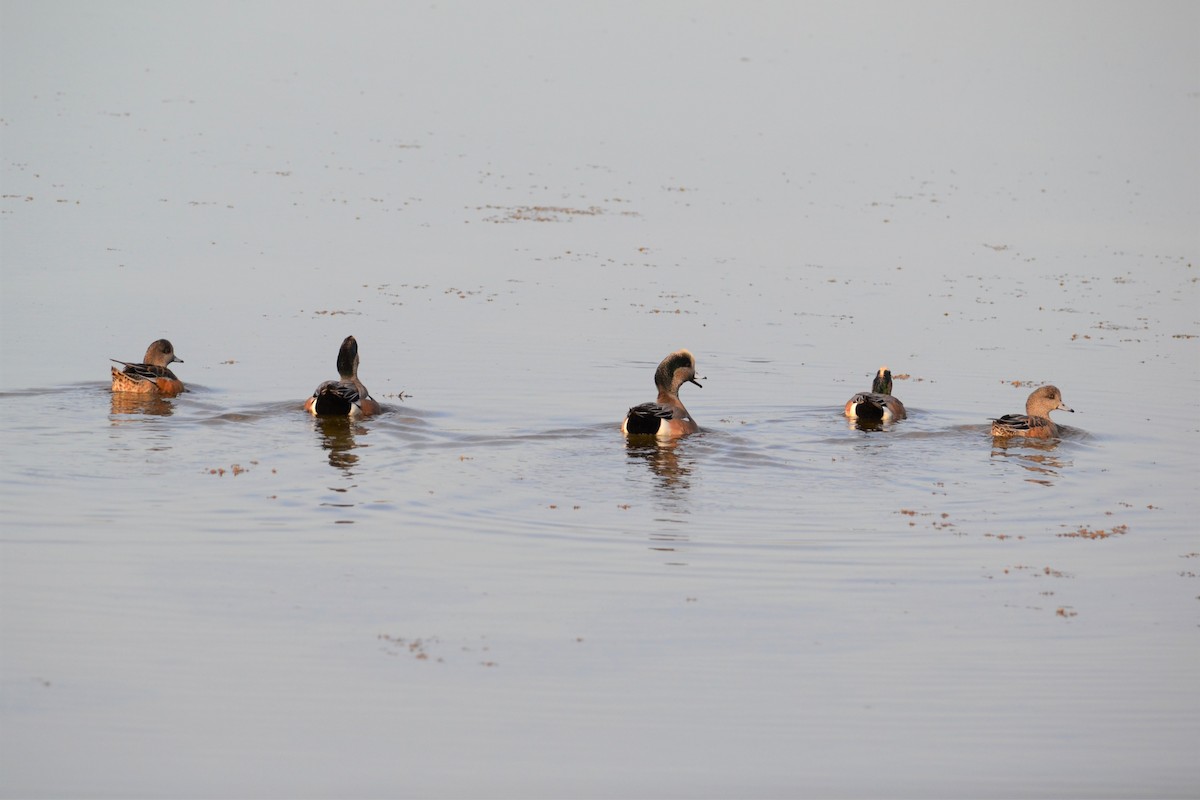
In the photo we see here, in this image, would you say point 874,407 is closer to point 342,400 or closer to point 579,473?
point 579,473

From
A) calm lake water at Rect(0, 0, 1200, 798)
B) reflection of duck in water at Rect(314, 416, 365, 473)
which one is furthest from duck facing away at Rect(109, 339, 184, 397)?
reflection of duck in water at Rect(314, 416, 365, 473)

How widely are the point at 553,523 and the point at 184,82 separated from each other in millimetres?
44283

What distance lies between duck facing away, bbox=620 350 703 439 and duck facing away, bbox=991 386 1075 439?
3.61m

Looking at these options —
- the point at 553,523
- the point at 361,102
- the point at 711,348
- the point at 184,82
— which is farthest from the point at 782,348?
the point at 184,82

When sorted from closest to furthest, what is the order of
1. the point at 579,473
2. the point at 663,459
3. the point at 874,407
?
1. the point at 579,473
2. the point at 663,459
3. the point at 874,407

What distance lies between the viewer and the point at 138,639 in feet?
35.0

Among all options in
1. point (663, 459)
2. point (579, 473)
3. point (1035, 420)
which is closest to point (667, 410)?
point (663, 459)

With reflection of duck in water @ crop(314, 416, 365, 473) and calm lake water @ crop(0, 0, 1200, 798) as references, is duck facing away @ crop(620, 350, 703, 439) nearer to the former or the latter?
calm lake water @ crop(0, 0, 1200, 798)

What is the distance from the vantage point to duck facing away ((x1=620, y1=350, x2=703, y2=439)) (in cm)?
1864

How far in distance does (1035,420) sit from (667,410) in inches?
173

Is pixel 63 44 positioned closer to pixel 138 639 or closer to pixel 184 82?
pixel 184 82

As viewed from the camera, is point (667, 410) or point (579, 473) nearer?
point (579, 473)

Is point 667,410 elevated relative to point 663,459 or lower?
elevated

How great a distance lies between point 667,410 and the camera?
18.9 m
